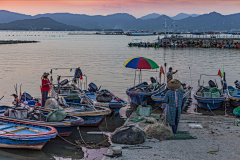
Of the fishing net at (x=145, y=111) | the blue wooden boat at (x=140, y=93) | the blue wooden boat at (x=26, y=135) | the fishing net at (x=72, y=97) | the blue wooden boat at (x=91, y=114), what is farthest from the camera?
the blue wooden boat at (x=140, y=93)

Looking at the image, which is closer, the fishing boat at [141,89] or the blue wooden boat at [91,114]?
the blue wooden boat at [91,114]

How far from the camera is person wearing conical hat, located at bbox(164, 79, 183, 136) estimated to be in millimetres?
8727

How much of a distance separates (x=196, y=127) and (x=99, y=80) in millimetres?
16877

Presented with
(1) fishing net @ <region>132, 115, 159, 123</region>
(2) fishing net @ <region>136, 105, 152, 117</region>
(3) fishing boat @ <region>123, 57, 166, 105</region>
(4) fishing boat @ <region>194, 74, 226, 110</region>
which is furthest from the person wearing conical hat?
(4) fishing boat @ <region>194, 74, 226, 110</region>

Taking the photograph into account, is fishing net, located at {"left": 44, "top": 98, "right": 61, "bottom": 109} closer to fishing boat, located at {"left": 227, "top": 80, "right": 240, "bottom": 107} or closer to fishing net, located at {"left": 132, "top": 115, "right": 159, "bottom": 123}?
fishing net, located at {"left": 132, "top": 115, "right": 159, "bottom": 123}

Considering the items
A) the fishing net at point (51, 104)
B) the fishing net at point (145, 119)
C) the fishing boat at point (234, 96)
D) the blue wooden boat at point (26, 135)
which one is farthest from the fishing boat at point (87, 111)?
the fishing boat at point (234, 96)

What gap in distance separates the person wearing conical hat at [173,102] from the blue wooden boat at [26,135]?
11.8ft

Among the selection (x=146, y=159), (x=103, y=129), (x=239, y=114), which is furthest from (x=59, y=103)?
(x=239, y=114)

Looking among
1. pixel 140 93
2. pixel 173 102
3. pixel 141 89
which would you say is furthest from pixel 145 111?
pixel 141 89

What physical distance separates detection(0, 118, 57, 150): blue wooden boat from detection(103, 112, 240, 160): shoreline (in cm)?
226

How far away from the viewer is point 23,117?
34.9 feet

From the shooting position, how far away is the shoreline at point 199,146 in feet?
24.2

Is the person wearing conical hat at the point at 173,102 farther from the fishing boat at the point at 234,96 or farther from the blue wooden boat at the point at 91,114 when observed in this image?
the fishing boat at the point at 234,96

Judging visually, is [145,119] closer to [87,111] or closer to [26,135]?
[87,111]
